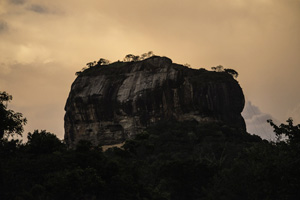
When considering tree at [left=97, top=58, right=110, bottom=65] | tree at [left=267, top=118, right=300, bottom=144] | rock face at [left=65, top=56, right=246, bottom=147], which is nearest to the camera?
tree at [left=267, top=118, right=300, bottom=144]

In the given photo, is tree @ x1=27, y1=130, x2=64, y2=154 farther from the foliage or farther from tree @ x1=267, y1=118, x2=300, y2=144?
the foliage

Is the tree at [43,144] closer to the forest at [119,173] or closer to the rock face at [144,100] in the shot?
the forest at [119,173]

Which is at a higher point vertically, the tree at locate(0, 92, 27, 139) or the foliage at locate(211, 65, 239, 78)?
the foliage at locate(211, 65, 239, 78)

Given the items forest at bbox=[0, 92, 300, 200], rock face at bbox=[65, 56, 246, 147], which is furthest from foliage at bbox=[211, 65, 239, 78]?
forest at bbox=[0, 92, 300, 200]

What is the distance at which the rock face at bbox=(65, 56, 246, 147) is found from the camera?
484ft

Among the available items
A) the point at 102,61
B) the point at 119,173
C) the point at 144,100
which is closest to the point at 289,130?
the point at 119,173

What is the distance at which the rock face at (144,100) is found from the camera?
14750 centimetres

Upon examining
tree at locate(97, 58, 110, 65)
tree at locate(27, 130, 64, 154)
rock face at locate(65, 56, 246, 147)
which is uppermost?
tree at locate(97, 58, 110, 65)

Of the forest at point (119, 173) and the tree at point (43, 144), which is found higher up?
the tree at point (43, 144)

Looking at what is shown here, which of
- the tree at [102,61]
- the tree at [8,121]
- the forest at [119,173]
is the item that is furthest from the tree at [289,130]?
the tree at [102,61]

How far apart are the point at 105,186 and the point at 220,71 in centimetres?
11747

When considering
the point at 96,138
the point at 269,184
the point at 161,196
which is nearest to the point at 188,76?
the point at 96,138

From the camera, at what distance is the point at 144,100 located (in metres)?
147

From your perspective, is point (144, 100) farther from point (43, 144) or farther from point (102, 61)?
point (43, 144)
